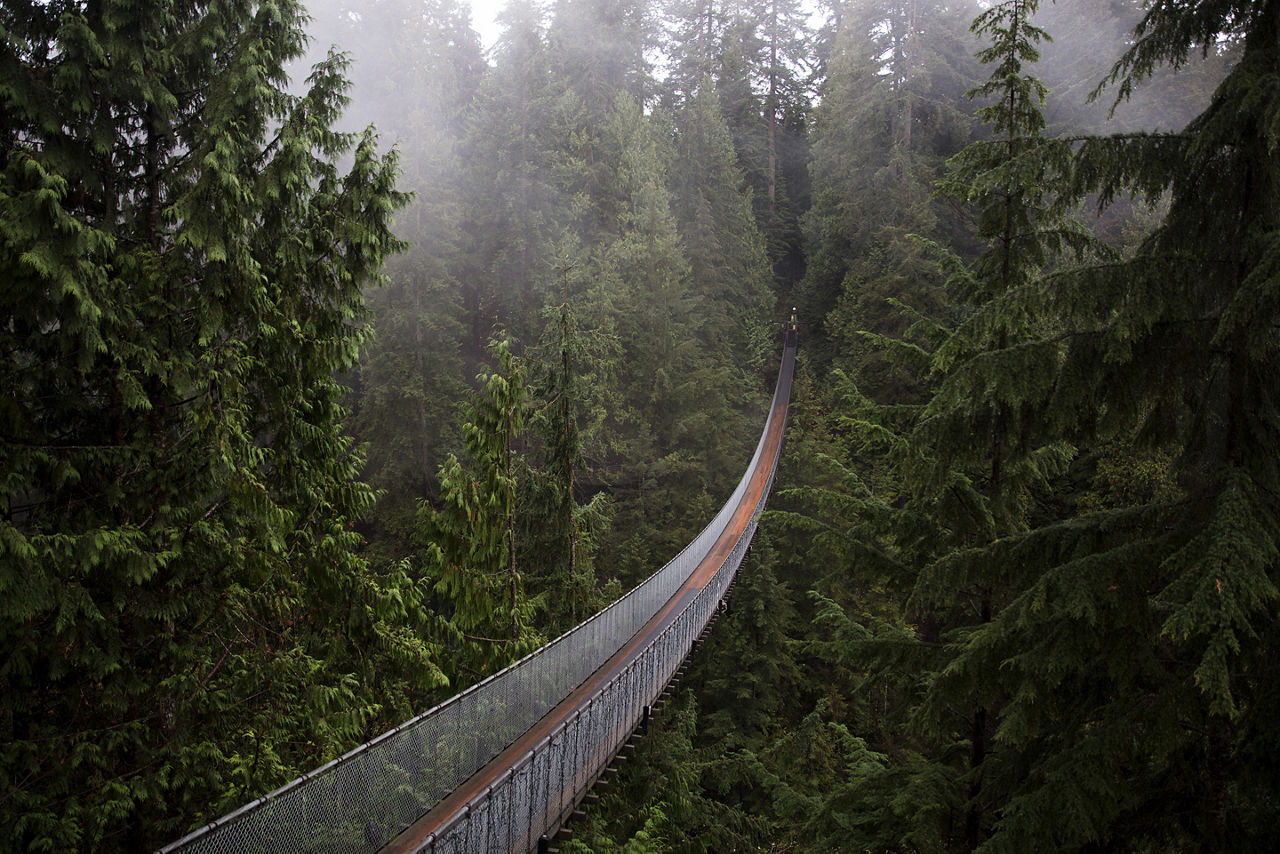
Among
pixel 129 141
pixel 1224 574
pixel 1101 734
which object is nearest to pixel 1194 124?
pixel 1224 574

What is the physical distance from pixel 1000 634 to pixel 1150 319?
1769 millimetres

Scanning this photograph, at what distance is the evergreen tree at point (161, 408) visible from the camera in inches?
207

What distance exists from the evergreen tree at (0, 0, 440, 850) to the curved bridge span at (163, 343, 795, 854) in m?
1.00

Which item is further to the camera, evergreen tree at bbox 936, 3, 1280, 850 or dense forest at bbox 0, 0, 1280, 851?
dense forest at bbox 0, 0, 1280, 851

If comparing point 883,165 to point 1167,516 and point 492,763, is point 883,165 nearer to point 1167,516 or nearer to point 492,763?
Answer: point 492,763

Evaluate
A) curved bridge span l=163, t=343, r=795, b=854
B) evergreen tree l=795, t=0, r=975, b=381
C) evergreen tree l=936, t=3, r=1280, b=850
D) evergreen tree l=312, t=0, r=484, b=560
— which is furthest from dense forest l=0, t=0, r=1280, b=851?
evergreen tree l=312, t=0, r=484, b=560

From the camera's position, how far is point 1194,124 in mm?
4133

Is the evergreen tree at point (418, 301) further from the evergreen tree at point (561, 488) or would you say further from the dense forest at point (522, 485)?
the dense forest at point (522, 485)

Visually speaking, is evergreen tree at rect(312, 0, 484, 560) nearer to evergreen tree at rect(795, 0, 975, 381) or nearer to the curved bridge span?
the curved bridge span

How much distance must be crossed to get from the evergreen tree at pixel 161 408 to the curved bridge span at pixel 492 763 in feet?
3.29

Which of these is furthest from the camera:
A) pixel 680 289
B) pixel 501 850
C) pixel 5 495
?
pixel 680 289

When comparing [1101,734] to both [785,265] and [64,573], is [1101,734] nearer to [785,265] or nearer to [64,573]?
[64,573]

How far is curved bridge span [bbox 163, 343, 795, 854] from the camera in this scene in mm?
5254

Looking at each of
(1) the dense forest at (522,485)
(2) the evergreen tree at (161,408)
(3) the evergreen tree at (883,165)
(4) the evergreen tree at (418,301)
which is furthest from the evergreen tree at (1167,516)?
(3) the evergreen tree at (883,165)
